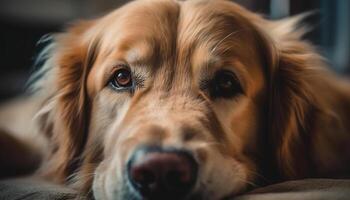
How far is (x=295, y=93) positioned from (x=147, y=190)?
2.86 feet

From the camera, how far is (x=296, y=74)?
2.17 m

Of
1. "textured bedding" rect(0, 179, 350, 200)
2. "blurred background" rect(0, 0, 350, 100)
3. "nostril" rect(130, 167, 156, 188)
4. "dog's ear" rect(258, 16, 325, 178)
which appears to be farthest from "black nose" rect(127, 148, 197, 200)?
"blurred background" rect(0, 0, 350, 100)

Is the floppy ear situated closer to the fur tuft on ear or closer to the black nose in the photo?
the fur tuft on ear

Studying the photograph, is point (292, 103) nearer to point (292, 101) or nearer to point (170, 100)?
Result: point (292, 101)

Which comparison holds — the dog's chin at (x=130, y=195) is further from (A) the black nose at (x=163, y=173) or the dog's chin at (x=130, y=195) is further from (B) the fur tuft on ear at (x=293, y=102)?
(B) the fur tuft on ear at (x=293, y=102)

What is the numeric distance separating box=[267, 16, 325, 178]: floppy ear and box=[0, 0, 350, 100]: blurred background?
0.81 m

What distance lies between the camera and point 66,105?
2.20 m

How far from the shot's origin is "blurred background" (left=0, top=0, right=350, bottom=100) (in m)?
3.43

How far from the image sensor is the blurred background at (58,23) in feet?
11.2

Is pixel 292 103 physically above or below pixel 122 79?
below

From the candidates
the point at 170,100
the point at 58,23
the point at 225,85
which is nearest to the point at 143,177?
the point at 170,100

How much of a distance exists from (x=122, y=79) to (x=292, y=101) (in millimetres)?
631

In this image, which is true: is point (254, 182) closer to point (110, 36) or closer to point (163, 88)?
point (163, 88)

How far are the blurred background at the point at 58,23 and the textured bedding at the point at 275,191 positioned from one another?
1.53 meters
